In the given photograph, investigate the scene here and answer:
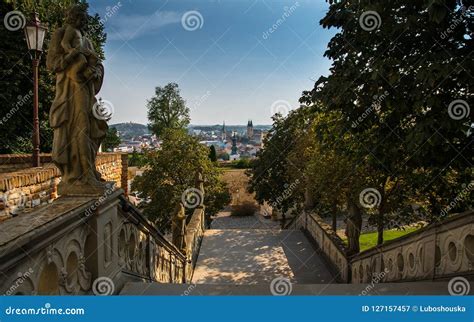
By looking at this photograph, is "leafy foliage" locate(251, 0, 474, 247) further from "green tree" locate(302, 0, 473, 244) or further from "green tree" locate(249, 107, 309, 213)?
"green tree" locate(249, 107, 309, 213)

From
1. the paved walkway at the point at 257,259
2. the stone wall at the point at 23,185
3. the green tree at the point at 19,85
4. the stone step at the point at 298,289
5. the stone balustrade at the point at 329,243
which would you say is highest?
the green tree at the point at 19,85

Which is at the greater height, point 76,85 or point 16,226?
point 76,85

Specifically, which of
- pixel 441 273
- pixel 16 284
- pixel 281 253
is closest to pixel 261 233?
pixel 281 253

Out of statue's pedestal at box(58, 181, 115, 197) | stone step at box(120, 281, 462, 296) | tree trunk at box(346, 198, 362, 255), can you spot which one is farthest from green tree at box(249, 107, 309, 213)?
statue's pedestal at box(58, 181, 115, 197)

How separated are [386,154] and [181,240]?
18.3ft

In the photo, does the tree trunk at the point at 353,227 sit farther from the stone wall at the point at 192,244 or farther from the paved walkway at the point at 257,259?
the stone wall at the point at 192,244

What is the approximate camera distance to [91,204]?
11.5 feet

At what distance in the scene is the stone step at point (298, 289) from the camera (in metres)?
4.02

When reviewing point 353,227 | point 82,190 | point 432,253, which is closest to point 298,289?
point 432,253

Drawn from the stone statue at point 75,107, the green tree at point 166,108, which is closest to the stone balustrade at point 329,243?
the stone statue at point 75,107

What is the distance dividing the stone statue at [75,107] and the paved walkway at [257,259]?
638 cm

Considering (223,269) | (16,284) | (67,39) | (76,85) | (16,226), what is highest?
(67,39)

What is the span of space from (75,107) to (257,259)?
28.2ft

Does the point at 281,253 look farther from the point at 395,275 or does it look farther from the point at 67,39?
the point at 67,39
